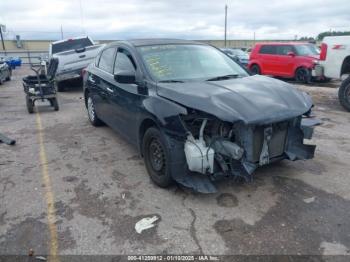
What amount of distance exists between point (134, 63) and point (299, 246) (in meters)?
2.99

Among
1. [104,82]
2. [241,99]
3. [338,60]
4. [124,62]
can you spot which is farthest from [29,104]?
[338,60]

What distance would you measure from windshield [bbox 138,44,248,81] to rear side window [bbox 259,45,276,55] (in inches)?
414

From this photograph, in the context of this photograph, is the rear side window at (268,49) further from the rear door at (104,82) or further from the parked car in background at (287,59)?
the rear door at (104,82)

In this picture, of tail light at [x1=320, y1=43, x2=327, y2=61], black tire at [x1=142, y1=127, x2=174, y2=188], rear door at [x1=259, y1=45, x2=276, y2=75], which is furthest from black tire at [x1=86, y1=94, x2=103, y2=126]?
rear door at [x1=259, y1=45, x2=276, y2=75]

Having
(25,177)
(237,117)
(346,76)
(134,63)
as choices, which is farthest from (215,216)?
(346,76)

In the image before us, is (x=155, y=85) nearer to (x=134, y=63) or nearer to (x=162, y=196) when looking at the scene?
(x=134, y=63)

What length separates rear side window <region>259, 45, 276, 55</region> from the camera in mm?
14641

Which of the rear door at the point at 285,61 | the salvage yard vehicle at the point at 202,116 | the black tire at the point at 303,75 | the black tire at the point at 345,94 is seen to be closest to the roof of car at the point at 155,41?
the salvage yard vehicle at the point at 202,116

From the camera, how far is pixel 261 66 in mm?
15055

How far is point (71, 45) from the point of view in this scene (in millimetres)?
13633

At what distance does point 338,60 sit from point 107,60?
6146 millimetres

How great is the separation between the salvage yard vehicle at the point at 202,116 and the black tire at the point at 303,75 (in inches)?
373

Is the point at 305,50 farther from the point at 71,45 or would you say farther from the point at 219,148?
the point at 219,148

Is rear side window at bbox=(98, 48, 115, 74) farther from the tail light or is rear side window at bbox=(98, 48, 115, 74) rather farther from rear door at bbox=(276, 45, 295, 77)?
rear door at bbox=(276, 45, 295, 77)
